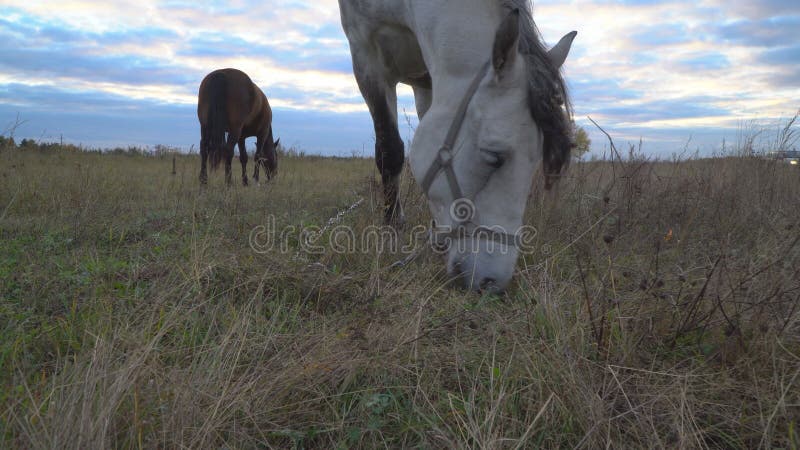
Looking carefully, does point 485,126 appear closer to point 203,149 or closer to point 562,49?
point 562,49

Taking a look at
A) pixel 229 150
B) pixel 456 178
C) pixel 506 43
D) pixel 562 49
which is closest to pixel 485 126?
pixel 456 178

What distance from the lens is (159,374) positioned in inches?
52.8

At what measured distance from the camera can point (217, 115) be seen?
23.6ft

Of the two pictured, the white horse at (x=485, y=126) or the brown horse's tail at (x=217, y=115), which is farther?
the brown horse's tail at (x=217, y=115)

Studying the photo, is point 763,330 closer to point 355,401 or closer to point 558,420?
point 558,420

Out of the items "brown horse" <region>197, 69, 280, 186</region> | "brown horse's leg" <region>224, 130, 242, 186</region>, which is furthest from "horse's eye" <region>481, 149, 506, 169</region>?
"brown horse's leg" <region>224, 130, 242, 186</region>

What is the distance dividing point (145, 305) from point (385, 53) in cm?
238

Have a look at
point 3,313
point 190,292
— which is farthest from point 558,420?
point 3,313

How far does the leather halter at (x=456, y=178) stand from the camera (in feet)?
7.41

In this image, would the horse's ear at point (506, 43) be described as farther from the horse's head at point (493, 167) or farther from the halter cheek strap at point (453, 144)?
the halter cheek strap at point (453, 144)

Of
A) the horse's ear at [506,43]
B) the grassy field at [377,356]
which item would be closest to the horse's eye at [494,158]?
the horse's ear at [506,43]

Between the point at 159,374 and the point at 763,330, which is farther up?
the point at 763,330

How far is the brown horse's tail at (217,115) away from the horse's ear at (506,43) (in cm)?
561

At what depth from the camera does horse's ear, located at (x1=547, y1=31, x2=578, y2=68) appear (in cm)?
258
